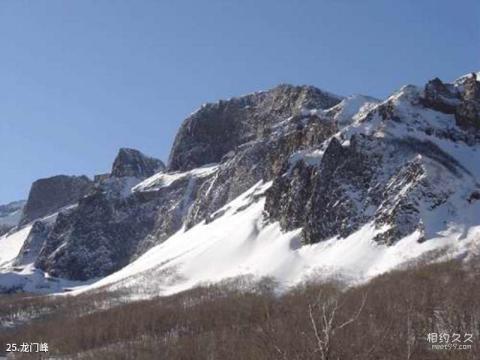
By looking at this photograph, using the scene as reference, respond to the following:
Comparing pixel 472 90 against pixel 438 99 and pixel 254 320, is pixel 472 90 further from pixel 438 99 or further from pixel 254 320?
pixel 254 320

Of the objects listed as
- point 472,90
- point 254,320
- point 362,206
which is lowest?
point 254,320

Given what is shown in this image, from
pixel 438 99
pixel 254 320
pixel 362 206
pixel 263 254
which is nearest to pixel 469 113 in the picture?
pixel 438 99

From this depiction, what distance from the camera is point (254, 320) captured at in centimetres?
9812

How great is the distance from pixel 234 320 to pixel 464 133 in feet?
204

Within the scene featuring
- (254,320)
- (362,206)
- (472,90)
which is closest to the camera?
(254,320)

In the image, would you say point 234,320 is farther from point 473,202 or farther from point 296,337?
point 473,202

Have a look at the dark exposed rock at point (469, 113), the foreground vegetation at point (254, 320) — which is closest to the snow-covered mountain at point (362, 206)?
the dark exposed rock at point (469, 113)

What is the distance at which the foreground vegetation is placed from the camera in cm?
6938

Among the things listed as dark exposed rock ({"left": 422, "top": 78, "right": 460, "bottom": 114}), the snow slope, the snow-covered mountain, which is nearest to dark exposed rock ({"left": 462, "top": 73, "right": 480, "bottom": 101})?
the snow-covered mountain

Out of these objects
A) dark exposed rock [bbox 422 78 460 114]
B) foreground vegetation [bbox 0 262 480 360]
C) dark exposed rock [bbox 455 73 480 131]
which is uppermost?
dark exposed rock [bbox 422 78 460 114]

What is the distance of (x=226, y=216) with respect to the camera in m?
162

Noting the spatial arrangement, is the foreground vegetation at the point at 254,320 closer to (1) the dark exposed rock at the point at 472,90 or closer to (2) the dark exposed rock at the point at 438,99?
(2) the dark exposed rock at the point at 438,99

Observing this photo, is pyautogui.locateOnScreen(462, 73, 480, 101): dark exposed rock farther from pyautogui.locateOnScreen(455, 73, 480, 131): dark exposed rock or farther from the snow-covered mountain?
the snow-covered mountain

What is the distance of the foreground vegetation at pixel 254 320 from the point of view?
69.4m
